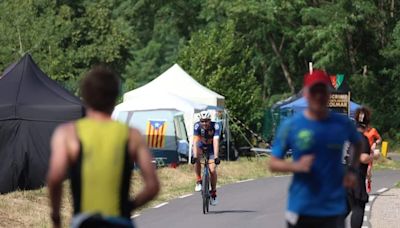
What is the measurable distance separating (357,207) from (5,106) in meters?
12.9

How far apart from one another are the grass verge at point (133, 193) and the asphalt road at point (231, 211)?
0.49 meters

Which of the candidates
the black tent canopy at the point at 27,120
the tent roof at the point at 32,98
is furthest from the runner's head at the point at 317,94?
the tent roof at the point at 32,98

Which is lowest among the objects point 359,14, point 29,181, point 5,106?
point 29,181

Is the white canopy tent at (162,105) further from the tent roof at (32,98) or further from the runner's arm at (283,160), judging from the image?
the runner's arm at (283,160)

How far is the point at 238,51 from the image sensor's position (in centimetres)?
4778

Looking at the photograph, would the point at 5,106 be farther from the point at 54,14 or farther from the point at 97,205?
the point at 54,14

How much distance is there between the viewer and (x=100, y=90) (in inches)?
206

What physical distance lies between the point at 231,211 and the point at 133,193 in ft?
7.58

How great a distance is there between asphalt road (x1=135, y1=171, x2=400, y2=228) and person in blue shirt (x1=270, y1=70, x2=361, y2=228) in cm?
847

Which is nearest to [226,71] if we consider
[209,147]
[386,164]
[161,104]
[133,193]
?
[386,164]

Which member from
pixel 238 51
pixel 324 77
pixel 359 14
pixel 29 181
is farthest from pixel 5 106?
pixel 359 14

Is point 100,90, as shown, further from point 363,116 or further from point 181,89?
point 181,89

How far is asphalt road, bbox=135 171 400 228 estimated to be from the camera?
15305 mm

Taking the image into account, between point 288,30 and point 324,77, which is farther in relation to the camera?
point 288,30
